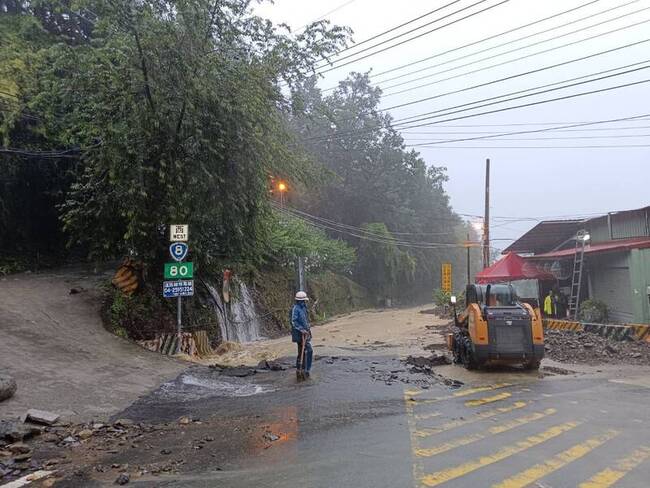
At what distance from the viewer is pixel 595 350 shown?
15656mm

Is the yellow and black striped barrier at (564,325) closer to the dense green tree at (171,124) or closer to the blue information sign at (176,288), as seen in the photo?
the dense green tree at (171,124)

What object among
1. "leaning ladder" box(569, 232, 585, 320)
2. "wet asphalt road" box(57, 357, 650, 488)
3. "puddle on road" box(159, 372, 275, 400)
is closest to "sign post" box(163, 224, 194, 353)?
"puddle on road" box(159, 372, 275, 400)

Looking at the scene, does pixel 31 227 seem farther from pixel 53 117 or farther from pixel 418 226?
pixel 418 226

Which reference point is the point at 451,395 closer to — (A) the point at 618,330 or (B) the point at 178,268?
(B) the point at 178,268

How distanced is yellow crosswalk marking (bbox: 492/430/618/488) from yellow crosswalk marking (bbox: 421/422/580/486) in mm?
393

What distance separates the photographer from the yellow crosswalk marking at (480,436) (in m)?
6.37

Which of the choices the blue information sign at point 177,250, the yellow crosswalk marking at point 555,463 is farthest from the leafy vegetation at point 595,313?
the blue information sign at point 177,250

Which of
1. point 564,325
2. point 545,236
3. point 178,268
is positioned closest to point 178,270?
point 178,268

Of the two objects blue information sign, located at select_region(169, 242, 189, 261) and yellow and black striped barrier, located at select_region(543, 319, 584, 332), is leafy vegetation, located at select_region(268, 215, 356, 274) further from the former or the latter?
yellow and black striped barrier, located at select_region(543, 319, 584, 332)

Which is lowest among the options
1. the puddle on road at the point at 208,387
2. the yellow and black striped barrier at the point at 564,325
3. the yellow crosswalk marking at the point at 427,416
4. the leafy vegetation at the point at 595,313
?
the puddle on road at the point at 208,387

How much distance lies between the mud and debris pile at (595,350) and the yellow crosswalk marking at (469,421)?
22.5 feet

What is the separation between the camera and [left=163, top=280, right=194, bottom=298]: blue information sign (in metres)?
13.6

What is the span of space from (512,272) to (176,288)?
18.0 m

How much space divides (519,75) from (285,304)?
65.3 ft
